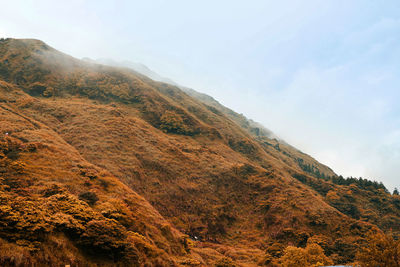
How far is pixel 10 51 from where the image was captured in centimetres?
6756

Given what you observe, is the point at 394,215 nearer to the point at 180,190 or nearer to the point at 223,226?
the point at 223,226

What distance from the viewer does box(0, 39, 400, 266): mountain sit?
12258mm

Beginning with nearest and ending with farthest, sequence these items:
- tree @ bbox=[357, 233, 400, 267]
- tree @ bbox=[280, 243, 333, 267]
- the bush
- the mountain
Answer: the mountain → tree @ bbox=[357, 233, 400, 267] → the bush → tree @ bbox=[280, 243, 333, 267]

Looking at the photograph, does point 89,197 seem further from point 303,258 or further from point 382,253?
point 382,253

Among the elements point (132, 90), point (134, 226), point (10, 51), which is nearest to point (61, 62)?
point (10, 51)

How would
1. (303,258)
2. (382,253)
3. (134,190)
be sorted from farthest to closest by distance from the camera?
(134,190) → (303,258) → (382,253)

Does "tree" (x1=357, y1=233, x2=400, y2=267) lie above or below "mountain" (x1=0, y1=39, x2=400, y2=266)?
above

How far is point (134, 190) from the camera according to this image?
30.3 meters

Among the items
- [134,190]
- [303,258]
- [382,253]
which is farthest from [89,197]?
[382,253]

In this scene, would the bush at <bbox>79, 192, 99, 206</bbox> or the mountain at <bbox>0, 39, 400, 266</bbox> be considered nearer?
the mountain at <bbox>0, 39, 400, 266</bbox>

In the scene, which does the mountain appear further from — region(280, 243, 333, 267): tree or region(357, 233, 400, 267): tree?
region(357, 233, 400, 267): tree

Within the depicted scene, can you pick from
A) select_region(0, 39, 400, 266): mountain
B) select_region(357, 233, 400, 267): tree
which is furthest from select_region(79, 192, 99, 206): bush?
select_region(357, 233, 400, 267): tree

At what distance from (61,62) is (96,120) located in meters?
43.2

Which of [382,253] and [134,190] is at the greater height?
[382,253]
